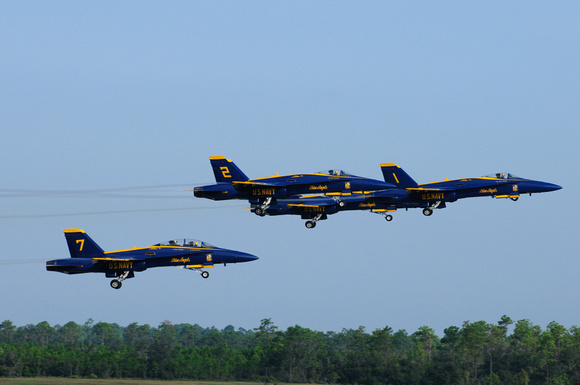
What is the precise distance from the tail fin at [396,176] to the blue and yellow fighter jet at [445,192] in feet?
3.34

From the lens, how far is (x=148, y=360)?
178500mm

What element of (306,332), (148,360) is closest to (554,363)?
(306,332)

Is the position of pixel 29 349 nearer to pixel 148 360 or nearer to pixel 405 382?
pixel 148 360

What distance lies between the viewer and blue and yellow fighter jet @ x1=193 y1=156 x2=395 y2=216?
273ft

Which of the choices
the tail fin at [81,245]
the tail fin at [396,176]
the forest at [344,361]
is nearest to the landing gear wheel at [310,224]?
the tail fin at [396,176]

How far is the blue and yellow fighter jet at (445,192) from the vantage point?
89.8m

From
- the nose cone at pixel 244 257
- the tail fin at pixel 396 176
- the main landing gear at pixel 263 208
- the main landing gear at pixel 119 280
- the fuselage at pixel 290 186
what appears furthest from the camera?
the tail fin at pixel 396 176

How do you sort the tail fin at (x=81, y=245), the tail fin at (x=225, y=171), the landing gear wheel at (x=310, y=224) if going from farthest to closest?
1. the landing gear wheel at (x=310, y=224)
2. the tail fin at (x=81, y=245)
3. the tail fin at (x=225, y=171)

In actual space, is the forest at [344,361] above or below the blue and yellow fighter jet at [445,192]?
below

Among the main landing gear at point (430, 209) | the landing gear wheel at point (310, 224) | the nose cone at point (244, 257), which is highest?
the main landing gear at point (430, 209)

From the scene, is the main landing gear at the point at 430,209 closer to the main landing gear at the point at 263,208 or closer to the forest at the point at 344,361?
the main landing gear at the point at 263,208

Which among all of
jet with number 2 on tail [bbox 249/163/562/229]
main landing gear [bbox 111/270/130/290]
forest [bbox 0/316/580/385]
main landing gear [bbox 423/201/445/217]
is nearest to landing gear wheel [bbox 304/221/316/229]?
jet with number 2 on tail [bbox 249/163/562/229]

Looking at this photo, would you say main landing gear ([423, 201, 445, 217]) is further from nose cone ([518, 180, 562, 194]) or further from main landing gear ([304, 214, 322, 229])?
main landing gear ([304, 214, 322, 229])

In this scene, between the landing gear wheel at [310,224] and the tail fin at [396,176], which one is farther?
the tail fin at [396,176]
